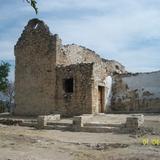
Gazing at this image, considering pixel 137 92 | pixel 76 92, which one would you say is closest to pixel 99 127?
pixel 76 92

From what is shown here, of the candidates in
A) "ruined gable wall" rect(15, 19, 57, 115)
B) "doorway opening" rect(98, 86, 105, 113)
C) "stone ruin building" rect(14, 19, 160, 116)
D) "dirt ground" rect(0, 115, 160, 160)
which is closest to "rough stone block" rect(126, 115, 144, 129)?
"dirt ground" rect(0, 115, 160, 160)

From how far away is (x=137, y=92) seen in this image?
2692 centimetres

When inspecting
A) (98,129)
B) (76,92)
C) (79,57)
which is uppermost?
(79,57)

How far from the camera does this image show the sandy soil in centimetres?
1144

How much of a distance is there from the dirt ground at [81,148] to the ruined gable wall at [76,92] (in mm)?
6916

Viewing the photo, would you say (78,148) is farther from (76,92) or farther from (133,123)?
(76,92)

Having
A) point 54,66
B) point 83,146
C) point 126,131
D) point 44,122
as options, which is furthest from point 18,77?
point 83,146

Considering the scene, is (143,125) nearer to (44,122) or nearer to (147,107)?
(44,122)

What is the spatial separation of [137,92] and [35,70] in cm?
711

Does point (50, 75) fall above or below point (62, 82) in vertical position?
above

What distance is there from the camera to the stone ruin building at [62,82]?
24.7 meters

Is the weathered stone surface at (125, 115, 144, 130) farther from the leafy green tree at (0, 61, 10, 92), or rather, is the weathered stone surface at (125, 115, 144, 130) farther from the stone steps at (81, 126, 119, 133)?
the leafy green tree at (0, 61, 10, 92)

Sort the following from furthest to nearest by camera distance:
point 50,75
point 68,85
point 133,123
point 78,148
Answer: point 50,75 < point 68,85 < point 133,123 < point 78,148

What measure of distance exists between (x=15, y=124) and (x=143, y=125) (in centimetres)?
805
